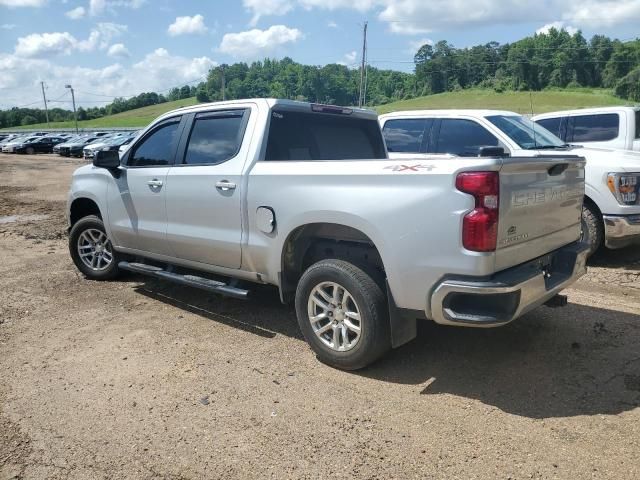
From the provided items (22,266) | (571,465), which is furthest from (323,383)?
(22,266)

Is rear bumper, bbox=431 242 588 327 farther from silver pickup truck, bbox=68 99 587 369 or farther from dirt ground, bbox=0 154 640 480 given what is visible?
dirt ground, bbox=0 154 640 480

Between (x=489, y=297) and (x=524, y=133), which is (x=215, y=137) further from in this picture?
(x=524, y=133)

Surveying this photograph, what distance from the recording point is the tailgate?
10.8 ft

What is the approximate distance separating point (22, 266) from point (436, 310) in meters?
6.15

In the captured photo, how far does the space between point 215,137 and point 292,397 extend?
8.10ft

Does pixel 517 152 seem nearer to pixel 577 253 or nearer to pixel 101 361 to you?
pixel 577 253

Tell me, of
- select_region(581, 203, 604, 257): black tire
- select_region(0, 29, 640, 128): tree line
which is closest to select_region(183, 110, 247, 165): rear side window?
select_region(581, 203, 604, 257): black tire

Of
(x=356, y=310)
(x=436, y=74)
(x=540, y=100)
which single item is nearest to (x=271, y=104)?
(x=356, y=310)

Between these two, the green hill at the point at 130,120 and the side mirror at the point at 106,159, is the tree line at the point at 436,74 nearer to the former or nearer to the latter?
the green hill at the point at 130,120

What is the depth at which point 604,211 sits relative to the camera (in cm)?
660

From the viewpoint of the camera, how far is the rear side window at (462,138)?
24.2 feet

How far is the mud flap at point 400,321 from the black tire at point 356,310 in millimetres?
91

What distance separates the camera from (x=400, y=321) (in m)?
3.71

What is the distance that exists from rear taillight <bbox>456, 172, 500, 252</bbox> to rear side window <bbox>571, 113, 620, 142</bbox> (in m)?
6.33
